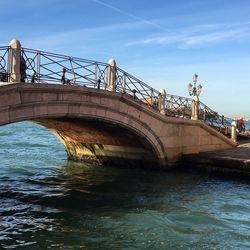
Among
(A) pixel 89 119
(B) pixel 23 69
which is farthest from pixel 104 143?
(B) pixel 23 69

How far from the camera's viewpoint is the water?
10062 millimetres

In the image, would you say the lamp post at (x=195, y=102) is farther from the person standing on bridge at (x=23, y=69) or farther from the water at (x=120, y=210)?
the person standing on bridge at (x=23, y=69)

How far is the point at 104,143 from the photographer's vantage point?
2203 centimetres

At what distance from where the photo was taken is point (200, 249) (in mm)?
9523

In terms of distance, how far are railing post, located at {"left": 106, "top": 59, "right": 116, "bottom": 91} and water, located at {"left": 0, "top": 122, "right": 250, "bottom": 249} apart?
3852 mm

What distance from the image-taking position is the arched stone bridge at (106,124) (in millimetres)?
14016

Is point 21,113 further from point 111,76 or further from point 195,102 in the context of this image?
point 195,102

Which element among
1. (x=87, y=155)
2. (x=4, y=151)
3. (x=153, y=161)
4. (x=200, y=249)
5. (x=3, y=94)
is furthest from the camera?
(x=4, y=151)

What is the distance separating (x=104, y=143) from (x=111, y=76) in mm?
5525

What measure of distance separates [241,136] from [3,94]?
19044mm

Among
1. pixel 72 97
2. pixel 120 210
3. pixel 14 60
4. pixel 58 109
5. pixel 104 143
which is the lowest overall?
pixel 120 210

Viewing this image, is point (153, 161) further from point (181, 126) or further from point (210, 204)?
point (210, 204)

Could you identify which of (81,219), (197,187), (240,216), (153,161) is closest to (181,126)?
(153,161)

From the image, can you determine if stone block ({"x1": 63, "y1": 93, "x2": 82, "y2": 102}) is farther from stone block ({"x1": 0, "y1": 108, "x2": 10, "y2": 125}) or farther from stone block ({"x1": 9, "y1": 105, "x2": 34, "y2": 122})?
stone block ({"x1": 0, "y1": 108, "x2": 10, "y2": 125})
